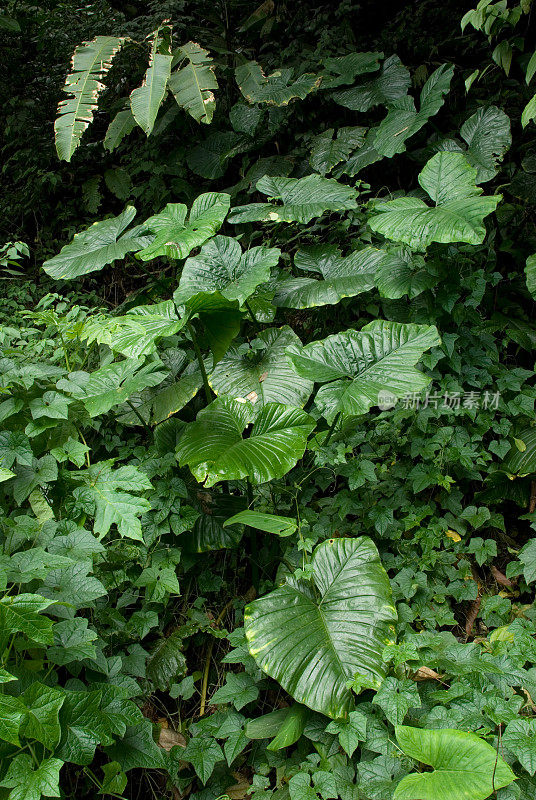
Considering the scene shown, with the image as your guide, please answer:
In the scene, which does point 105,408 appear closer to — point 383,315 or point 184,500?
point 184,500

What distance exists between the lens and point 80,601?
1.39 metres

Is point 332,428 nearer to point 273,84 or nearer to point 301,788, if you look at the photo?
point 301,788

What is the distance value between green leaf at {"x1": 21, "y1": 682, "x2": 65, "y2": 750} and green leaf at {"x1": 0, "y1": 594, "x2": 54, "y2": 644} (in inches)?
5.2

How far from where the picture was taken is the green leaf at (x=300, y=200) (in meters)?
2.34

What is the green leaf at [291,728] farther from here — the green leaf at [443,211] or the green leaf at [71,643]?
the green leaf at [443,211]

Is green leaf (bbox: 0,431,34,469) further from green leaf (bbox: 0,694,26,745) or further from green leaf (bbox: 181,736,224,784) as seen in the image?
green leaf (bbox: 181,736,224,784)

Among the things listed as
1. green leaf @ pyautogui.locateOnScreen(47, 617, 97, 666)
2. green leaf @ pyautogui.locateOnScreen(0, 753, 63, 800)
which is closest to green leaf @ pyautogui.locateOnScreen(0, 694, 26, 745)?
green leaf @ pyautogui.locateOnScreen(0, 753, 63, 800)

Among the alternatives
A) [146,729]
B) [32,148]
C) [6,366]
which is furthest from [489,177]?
[32,148]

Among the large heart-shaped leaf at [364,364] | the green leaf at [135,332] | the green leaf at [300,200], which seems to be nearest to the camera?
the large heart-shaped leaf at [364,364]

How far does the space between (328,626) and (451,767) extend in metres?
0.50

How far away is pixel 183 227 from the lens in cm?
215

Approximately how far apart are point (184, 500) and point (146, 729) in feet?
2.54

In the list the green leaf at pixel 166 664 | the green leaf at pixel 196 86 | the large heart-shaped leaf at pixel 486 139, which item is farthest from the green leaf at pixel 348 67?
the green leaf at pixel 166 664

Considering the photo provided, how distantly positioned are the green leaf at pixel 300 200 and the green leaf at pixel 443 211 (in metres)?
0.25
